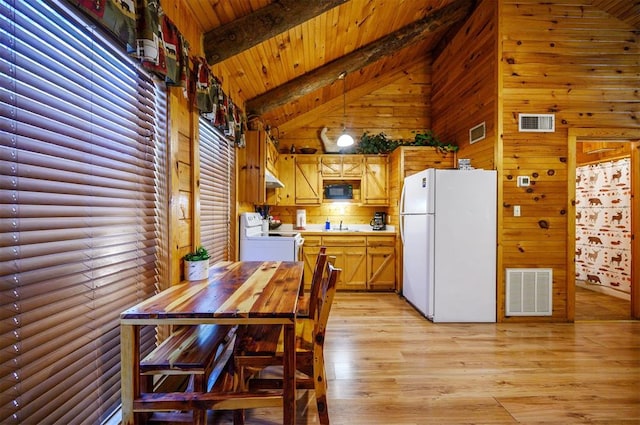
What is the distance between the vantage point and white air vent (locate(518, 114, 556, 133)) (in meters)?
3.44

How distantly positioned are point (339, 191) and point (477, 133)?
7.20ft

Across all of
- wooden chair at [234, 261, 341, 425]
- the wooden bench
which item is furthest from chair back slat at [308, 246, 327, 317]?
the wooden bench

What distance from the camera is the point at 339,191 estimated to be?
5.11m

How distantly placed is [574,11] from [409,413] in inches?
Result: 179

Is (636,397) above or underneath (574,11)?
underneath

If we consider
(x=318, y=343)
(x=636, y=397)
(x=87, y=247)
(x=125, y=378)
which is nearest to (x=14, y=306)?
(x=87, y=247)

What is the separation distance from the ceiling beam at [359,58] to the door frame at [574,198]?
220cm

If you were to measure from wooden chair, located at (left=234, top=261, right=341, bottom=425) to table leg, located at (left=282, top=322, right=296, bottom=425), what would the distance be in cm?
19

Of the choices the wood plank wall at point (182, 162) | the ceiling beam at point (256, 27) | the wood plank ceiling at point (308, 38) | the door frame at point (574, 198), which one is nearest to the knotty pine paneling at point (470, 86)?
the wood plank ceiling at point (308, 38)

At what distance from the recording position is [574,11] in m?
3.46

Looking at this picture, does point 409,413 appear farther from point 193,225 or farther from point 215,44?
point 215,44

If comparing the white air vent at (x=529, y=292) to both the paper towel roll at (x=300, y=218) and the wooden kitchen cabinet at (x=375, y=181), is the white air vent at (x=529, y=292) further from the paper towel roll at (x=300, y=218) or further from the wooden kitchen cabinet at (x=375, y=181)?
the paper towel roll at (x=300, y=218)

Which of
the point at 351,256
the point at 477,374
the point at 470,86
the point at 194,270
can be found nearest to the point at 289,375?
the point at 194,270

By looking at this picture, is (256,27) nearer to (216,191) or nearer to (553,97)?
(216,191)
